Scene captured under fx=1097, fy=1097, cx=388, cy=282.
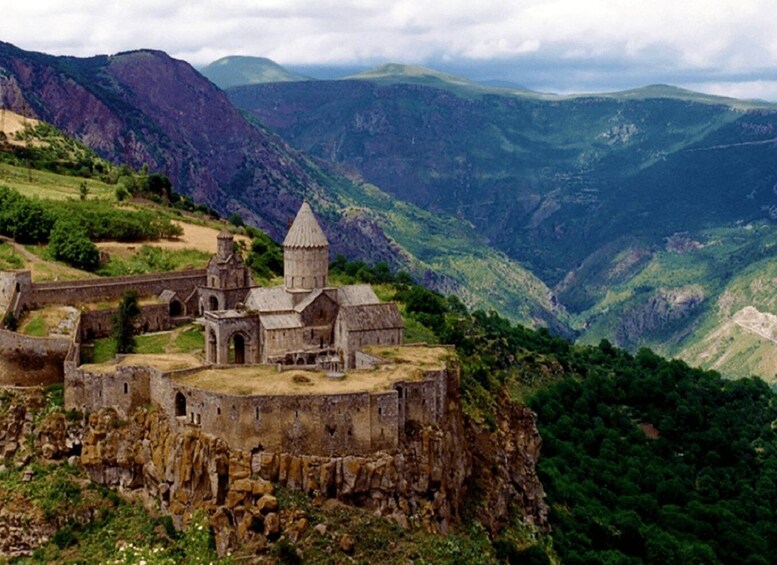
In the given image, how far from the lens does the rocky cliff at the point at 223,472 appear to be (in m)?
57.7

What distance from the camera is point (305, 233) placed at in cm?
7375

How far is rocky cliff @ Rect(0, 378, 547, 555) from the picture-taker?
5772 centimetres

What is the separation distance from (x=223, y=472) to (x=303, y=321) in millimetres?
15433

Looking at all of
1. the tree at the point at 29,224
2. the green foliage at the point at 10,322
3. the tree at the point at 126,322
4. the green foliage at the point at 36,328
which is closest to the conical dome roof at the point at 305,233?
the tree at the point at 126,322

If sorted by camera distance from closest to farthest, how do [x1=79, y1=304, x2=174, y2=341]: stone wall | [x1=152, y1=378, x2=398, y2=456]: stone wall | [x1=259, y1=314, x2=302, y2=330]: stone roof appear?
[x1=152, y1=378, x2=398, y2=456]: stone wall, [x1=259, y1=314, x2=302, y2=330]: stone roof, [x1=79, y1=304, x2=174, y2=341]: stone wall

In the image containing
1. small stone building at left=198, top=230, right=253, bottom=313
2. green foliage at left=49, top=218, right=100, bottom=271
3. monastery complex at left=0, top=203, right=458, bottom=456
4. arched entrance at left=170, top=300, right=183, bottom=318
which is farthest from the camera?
green foliage at left=49, top=218, right=100, bottom=271

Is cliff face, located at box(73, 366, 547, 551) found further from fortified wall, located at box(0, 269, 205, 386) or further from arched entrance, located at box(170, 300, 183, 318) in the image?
arched entrance, located at box(170, 300, 183, 318)

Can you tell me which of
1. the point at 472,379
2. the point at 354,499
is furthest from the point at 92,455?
the point at 472,379

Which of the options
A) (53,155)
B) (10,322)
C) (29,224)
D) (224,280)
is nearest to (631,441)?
(224,280)

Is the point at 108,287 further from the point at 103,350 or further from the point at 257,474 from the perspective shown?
the point at 257,474

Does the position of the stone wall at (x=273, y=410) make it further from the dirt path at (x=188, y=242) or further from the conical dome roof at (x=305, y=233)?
the dirt path at (x=188, y=242)

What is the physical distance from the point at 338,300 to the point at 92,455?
19446 mm

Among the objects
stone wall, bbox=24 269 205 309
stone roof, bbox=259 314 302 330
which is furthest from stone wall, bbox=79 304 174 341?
stone roof, bbox=259 314 302 330

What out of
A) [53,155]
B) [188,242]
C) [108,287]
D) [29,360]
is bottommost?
[29,360]
